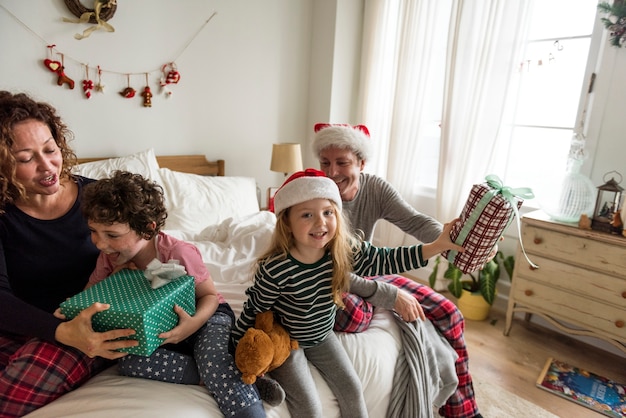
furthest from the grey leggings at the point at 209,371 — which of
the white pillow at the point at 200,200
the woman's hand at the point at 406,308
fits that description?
the white pillow at the point at 200,200

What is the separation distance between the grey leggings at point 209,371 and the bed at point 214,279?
0.03 meters

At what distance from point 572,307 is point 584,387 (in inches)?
15.7

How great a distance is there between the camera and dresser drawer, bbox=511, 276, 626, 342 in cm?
199

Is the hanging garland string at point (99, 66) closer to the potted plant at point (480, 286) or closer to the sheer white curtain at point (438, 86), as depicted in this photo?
the sheer white curtain at point (438, 86)

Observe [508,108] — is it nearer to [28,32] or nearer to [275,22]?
[275,22]

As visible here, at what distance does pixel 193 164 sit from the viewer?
2762 millimetres

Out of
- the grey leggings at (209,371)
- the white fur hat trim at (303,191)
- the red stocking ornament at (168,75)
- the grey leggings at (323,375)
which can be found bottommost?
the grey leggings at (323,375)

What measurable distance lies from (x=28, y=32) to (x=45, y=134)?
1343 millimetres

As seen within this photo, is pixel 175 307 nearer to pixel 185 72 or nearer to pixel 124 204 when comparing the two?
pixel 124 204

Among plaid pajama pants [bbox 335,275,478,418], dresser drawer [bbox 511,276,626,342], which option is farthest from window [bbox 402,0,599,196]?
plaid pajama pants [bbox 335,275,478,418]

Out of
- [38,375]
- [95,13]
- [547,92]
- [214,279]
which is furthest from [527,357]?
[95,13]

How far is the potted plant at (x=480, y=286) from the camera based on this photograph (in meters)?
2.52

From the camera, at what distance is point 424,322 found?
1515 millimetres

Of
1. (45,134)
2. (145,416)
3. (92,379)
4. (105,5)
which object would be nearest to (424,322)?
(145,416)
